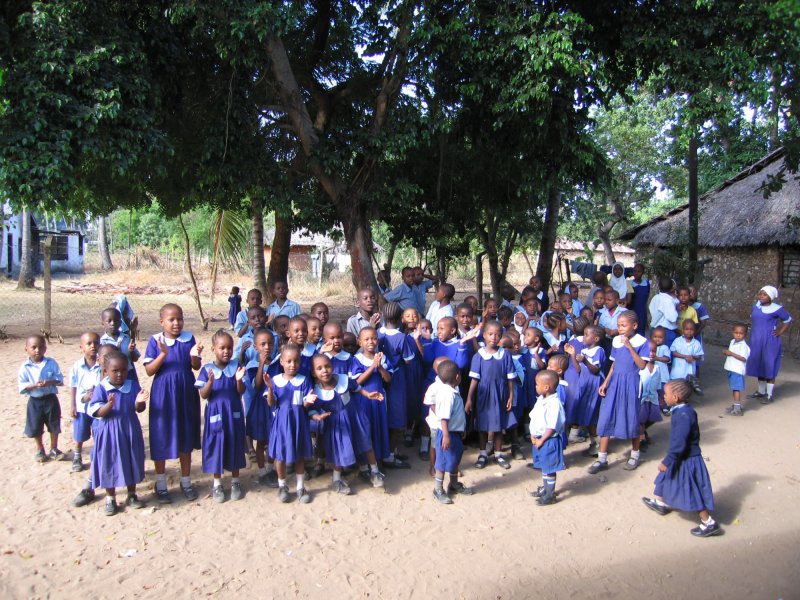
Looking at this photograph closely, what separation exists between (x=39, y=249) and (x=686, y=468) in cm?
2879

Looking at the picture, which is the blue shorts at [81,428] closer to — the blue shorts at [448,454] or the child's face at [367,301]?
the child's face at [367,301]

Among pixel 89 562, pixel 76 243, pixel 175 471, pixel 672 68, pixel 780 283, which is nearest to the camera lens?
pixel 89 562

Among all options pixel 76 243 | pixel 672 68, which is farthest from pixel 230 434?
pixel 76 243

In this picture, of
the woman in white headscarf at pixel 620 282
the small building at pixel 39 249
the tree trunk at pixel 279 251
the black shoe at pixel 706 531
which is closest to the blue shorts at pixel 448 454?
the black shoe at pixel 706 531

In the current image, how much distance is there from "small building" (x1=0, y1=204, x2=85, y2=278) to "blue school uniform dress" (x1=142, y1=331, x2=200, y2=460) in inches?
859

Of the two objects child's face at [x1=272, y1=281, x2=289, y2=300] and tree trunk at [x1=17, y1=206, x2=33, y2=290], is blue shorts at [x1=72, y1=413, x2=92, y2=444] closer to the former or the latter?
child's face at [x1=272, y1=281, x2=289, y2=300]

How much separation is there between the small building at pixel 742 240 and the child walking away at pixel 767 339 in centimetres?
409

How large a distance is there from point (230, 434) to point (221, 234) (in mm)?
9215

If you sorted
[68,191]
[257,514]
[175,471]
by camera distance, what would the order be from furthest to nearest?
1. [68,191]
2. [175,471]
3. [257,514]

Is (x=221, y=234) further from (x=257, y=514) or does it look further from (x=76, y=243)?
(x=76, y=243)

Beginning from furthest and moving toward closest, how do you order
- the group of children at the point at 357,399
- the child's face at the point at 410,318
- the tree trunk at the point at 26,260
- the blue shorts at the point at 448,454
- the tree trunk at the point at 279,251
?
the tree trunk at the point at 26,260 → the tree trunk at the point at 279,251 → the child's face at the point at 410,318 → the blue shorts at the point at 448,454 → the group of children at the point at 357,399

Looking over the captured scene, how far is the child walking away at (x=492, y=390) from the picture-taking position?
5.20 meters

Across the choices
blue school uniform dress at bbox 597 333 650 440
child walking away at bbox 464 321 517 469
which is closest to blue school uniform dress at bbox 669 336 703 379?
blue school uniform dress at bbox 597 333 650 440

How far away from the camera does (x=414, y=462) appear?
5449 mm
